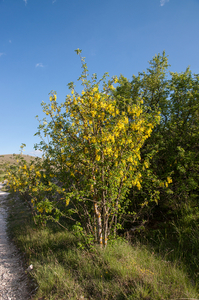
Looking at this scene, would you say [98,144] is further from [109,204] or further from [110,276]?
[110,276]

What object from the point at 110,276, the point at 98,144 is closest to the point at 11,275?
the point at 110,276

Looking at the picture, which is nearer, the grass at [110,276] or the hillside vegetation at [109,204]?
the grass at [110,276]

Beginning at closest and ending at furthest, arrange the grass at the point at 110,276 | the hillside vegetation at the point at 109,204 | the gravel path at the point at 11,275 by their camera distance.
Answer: the grass at the point at 110,276 < the hillside vegetation at the point at 109,204 < the gravel path at the point at 11,275

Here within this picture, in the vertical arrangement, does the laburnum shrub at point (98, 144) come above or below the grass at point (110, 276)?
above

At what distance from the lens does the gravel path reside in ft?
11.9

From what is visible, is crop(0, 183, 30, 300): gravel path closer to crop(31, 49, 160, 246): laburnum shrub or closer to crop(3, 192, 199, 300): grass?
Result: crop(3, 192, 199, 300): grass

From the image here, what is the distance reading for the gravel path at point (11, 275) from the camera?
11.9ft

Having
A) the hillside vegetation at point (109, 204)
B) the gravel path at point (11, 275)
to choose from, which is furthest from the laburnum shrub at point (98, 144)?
the gravel path at point (11, 275)

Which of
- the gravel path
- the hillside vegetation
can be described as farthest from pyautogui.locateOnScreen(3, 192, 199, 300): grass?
the gravel path

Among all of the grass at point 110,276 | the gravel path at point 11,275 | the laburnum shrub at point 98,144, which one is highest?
the laburnum shrub at point 98,144

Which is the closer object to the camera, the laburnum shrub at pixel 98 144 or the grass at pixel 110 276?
the grass at pixel 110 276

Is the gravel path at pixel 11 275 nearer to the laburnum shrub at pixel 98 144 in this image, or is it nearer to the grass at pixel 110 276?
the grass at pixel 110 276

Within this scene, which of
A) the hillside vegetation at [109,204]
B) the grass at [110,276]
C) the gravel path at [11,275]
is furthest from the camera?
the gravel path at [11,275]

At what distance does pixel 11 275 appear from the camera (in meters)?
4.34
